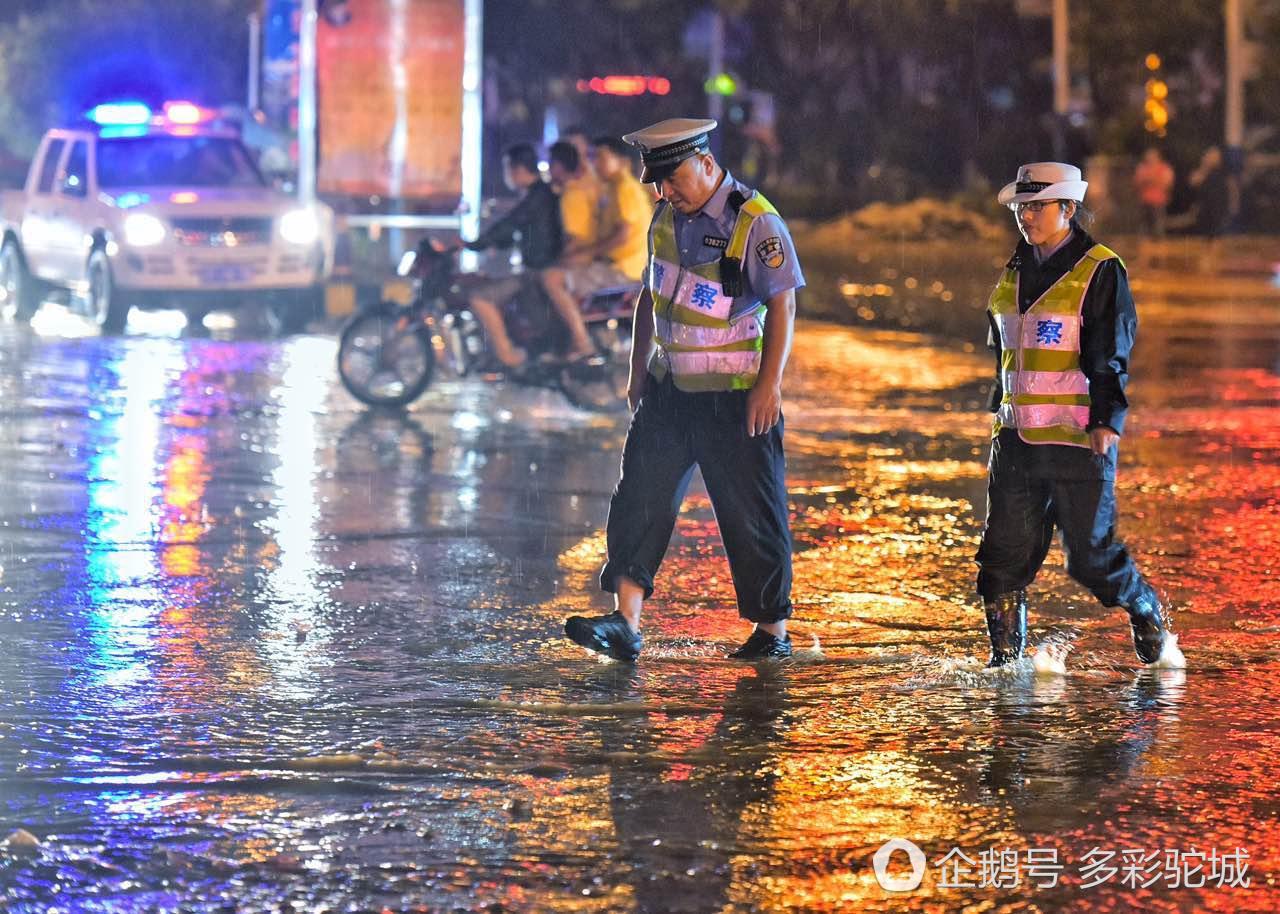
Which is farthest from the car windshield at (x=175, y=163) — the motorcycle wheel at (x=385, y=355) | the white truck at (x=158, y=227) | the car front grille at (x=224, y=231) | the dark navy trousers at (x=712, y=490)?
the dark navy trousers at (x=712, y=490)

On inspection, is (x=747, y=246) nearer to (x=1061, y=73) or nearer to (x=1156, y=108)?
(x=1156, y=108)

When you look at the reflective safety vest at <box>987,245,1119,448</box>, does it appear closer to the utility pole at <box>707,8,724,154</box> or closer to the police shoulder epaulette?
the police shoulder epaulette

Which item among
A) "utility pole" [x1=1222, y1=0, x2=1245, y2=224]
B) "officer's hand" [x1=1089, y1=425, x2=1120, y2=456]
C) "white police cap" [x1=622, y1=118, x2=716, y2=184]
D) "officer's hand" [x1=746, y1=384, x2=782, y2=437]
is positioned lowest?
"officer's hand" [x1=1089, y1=425, x2=1120, y2=456]

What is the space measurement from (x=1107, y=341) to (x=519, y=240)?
774 cm

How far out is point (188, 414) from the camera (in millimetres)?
14039

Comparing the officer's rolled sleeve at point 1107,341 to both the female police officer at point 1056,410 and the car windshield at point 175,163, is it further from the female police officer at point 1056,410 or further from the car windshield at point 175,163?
the car windshield at point 175,163

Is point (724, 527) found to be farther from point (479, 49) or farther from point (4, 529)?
point (479, 49)

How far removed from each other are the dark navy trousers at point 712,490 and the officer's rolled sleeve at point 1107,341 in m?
1.04

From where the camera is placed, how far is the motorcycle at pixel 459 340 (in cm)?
1438

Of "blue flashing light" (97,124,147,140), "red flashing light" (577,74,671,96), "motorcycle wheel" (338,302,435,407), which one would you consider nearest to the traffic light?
"red flashing light" (577,74,671,96)

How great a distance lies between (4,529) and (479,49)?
1243 cm

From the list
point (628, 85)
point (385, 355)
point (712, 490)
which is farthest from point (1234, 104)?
point (712, 490)

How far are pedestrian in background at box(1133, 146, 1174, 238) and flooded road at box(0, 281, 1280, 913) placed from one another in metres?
29.0

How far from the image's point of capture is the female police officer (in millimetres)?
6863
